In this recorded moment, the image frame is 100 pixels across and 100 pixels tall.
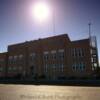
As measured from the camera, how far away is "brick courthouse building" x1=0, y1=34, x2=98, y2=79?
48.0 meters

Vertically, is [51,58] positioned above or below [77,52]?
below

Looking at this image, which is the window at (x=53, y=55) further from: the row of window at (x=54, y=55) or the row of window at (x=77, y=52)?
the row of window at (x=77, y=52)

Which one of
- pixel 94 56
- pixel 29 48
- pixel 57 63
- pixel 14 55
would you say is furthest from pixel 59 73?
pixel 14 55

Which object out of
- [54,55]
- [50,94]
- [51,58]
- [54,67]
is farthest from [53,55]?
[50,94]

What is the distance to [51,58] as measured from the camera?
54312 mm

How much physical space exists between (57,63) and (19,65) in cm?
1486

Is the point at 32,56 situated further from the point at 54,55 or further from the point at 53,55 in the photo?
the point at 54,55

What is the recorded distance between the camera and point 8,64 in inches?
2591

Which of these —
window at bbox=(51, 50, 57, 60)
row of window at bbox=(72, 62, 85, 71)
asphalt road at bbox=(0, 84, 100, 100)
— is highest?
window at bbox=(51, 50, 57, 60)

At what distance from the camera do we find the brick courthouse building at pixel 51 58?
48.0 metres

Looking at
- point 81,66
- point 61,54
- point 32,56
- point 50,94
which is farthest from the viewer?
point 32,56

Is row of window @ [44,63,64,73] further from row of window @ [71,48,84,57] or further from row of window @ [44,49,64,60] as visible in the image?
row of window @ [71,48,84,57]

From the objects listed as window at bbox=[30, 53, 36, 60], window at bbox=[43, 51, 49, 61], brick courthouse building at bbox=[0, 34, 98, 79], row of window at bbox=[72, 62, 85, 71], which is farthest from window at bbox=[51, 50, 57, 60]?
window at bbox=[30, 53, 36, 60]

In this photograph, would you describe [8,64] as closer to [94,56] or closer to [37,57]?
[37,57]
